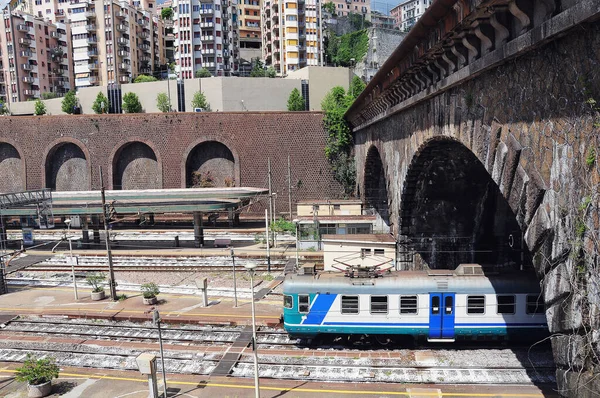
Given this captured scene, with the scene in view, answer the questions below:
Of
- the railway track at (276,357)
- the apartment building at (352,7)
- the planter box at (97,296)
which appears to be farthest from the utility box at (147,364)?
the apartment building at (352,7)

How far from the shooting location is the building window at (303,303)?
16906 mm

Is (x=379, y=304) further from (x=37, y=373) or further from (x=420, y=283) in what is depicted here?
(x=37, y=373)

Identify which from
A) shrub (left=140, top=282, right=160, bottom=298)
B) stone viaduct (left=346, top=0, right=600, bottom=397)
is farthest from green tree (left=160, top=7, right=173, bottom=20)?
stone viaduct (left=346, top=0, right=600, bottom=397)

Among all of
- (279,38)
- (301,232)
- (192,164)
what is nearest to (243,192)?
(301,232)

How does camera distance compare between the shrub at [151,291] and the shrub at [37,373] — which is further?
the shrub at [151,291]

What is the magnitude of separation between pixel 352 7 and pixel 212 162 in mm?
94263

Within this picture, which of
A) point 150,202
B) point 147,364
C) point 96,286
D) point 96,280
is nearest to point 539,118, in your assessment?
point 147,364

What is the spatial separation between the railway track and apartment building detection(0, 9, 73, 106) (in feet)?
226

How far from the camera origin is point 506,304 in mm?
16078

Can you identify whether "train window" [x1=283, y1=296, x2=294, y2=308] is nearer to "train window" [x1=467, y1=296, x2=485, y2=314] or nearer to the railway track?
the railway track

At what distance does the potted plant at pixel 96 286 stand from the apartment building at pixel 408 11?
12083cm

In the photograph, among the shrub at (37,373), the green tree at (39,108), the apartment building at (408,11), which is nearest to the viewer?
the shrub at (37,373)

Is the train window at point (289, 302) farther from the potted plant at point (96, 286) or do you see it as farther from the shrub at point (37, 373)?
the potted plant at point (96, 286)

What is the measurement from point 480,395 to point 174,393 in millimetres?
9241
